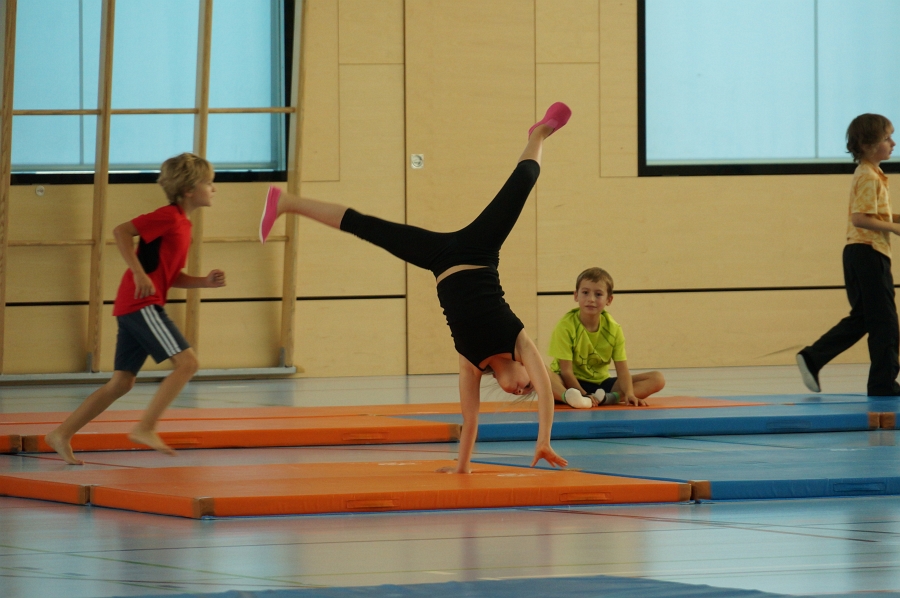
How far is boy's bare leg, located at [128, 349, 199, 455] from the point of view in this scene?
16.6 feet

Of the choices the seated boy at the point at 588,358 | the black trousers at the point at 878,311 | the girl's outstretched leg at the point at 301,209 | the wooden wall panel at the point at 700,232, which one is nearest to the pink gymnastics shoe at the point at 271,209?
the girl's outstretched leg at the point at 301,209

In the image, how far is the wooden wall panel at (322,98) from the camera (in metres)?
10.0

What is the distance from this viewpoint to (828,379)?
902cm

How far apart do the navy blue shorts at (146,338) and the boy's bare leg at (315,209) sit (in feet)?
2.26

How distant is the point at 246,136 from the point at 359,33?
4.13ft

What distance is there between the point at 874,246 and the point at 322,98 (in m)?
4.75

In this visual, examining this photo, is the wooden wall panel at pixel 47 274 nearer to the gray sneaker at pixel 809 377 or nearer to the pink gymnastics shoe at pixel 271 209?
the pink gymnastics shoe at pixel 271 209

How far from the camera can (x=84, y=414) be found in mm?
5078

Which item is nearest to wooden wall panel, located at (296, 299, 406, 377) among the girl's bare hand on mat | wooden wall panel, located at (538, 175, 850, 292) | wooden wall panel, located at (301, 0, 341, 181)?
wooden wall panel, located at (301, 0, 341, 181)

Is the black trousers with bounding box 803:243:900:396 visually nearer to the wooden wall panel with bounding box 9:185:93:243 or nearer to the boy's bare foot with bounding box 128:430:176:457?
the boy's bare foot with bounding box 128:430:176:457

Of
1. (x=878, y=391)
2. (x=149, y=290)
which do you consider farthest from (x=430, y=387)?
(x=149, y=290)

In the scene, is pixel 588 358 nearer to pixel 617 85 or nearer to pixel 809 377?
pixel 809 377

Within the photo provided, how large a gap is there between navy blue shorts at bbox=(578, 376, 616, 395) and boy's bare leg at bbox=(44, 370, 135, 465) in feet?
9.60

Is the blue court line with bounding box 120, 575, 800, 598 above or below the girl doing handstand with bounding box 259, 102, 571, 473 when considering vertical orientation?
below
